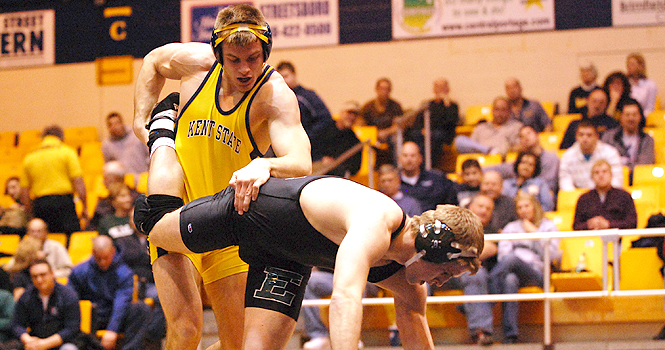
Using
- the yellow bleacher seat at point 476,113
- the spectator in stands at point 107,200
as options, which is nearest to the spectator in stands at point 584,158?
the yellow bleacher seat at point 476,113

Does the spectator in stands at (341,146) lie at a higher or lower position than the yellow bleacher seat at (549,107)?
lower

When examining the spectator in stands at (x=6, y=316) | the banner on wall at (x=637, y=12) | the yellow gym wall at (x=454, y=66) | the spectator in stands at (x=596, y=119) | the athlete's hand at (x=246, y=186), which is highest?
the banner on wall at (x=637, y=12)

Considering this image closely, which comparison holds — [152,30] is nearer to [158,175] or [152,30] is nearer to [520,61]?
[520,61]

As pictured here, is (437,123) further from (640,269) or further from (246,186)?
(246,186)

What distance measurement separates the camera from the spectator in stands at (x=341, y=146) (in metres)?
7.72

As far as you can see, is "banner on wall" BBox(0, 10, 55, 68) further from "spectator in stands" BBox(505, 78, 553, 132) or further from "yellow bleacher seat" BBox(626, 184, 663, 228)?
"yellow bleacher seat" BBox(626, 184, 663, 228)

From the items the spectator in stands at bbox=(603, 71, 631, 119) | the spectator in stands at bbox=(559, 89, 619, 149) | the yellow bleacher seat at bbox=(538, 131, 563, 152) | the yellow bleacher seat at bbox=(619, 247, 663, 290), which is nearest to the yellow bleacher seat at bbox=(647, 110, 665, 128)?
the spectator in stands at bbox=(603, 71, 631, 119)

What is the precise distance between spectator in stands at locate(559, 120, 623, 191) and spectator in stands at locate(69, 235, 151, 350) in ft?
13.1

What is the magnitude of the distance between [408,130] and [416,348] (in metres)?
5.72

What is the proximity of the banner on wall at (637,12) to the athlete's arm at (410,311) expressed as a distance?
7842 mm

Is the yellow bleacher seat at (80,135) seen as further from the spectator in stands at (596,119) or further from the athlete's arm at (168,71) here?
the athlete's arm at (168,71)

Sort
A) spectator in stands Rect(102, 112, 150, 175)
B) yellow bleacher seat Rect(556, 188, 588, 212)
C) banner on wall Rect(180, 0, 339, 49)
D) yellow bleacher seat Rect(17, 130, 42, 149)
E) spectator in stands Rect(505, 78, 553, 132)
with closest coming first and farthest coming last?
yellow bleacher seat Rect(556, 188, 588, 212)
spectator in stands Rect(505, 78, 553, 132)
spectator in stands Rect(102, 112, 150, 175)
banner on wall Rect(180, 0, 339, 49)
yellow bleacher seat Rect(17, 130, 42, 149)

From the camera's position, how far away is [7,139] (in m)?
11.6

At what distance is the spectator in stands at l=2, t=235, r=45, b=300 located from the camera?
276 inches
